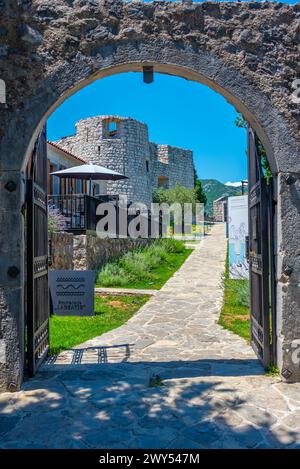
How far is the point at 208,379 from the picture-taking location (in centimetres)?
411

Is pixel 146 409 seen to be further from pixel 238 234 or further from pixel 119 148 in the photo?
pixel 119 148

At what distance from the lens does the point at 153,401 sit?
3566 mm

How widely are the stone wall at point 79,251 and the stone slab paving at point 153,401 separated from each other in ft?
14.3

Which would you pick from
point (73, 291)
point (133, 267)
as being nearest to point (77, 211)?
point (133, 267)

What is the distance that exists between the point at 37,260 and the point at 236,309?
5169mm

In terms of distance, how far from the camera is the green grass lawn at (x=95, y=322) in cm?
604

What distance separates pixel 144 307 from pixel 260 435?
5.88 meters

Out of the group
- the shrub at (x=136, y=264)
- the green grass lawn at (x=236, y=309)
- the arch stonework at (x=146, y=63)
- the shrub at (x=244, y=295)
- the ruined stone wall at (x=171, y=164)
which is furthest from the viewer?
the ruined stone wall at (x=171, y=164)

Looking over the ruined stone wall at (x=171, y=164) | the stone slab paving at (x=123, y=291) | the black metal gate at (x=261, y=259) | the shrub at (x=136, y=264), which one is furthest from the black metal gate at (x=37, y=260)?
the ruined stone wall at (x=171, y=164)

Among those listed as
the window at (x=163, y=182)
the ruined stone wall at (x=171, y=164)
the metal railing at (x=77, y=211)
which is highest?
the ruined stone wall at (x=171, y=164)

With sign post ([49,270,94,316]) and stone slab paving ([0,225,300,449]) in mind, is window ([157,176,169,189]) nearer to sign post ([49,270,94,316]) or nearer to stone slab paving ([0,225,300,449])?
stone slab paving ([0,225,300,449])

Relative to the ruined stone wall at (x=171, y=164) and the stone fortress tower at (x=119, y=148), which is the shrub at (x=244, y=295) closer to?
the stone fortress tower at (x=119, y=148)

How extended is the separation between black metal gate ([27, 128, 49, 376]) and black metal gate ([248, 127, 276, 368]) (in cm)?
248
